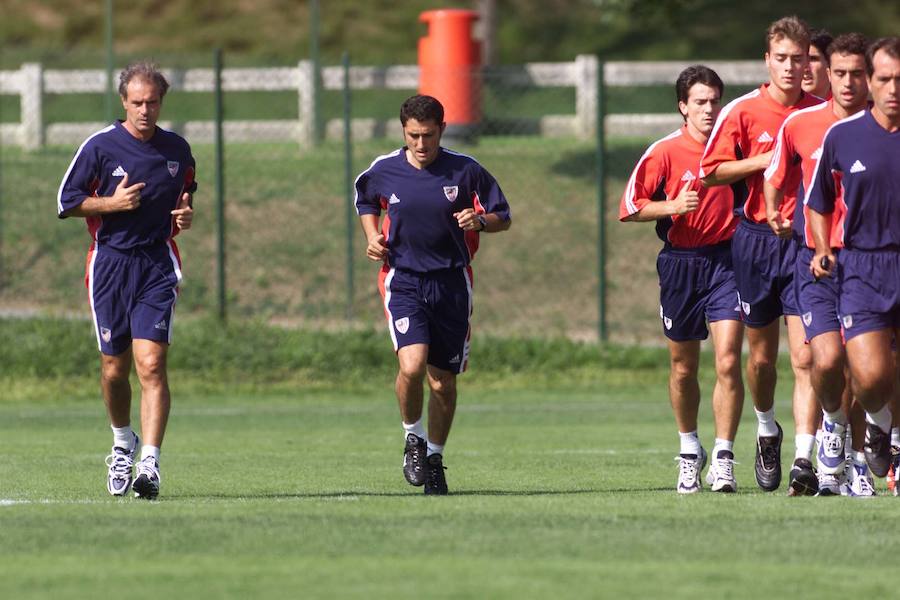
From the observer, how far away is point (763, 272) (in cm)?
992

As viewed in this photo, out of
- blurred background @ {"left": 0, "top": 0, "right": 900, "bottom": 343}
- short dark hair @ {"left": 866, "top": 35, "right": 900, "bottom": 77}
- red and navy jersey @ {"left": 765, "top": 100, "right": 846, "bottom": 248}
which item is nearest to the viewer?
short dark hair @ {"left": 866, "top": 35, "right": 900, "bottom": 77}

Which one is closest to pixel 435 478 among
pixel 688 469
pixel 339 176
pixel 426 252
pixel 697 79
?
pixel 426 252

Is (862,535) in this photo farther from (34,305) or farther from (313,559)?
(34,305)

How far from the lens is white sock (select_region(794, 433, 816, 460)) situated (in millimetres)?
9594

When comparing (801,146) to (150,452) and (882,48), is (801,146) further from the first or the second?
(150,452)

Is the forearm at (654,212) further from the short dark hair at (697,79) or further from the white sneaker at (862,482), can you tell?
the white sneaker at (862,482)

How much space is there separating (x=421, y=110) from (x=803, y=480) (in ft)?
9.57

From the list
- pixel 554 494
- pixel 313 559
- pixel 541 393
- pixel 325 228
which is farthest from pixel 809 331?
pixel 325 228

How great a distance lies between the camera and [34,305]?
2052cm

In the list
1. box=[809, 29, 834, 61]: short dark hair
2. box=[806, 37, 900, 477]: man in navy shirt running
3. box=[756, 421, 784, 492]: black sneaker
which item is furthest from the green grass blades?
box=[809, 29, 834, 61]: short dark hair

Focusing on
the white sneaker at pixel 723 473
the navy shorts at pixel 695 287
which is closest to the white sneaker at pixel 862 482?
the white sneaker at pixel 723 473

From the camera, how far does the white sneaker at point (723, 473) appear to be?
32.9 ft

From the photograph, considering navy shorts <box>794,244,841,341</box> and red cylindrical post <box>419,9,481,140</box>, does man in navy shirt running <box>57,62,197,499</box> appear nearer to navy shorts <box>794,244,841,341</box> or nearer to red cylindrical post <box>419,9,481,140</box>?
navy shorts <box>794,244,841,341</box>

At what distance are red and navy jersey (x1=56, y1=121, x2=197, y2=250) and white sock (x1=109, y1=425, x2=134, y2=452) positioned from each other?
3.42ft
